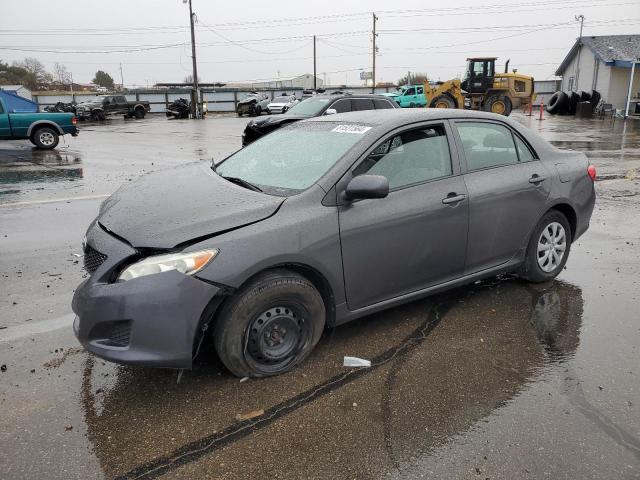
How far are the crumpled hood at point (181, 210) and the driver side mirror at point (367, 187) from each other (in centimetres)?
45

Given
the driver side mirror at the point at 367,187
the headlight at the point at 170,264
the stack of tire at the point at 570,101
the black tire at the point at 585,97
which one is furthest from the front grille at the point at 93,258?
the black tire at the point at 585,97

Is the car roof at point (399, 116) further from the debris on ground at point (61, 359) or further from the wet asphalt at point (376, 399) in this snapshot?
the debris on ground at point (61, 359)

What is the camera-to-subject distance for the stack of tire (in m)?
37.9

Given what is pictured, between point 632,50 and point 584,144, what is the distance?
94.2ft

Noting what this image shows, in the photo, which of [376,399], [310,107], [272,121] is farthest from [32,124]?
[376,399]

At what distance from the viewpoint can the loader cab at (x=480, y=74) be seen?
32125mm

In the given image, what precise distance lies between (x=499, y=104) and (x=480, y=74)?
2.30m

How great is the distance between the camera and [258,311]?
309 cm

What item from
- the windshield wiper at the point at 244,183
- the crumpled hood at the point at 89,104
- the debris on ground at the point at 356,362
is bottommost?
the debris on ground at the point at 356,362

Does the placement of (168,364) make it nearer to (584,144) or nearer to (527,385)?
(527,385)

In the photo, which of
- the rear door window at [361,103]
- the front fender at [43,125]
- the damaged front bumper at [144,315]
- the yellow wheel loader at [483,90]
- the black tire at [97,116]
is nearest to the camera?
the damaged front bumper at [144,315]

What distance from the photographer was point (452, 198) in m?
3.88

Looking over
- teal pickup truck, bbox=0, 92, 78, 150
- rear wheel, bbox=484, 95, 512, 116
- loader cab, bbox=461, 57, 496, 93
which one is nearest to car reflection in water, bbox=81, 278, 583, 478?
teal pickup truck, bbox=0, 92, 78, 150

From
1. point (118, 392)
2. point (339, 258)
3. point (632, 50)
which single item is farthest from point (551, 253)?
point (632, 50)
